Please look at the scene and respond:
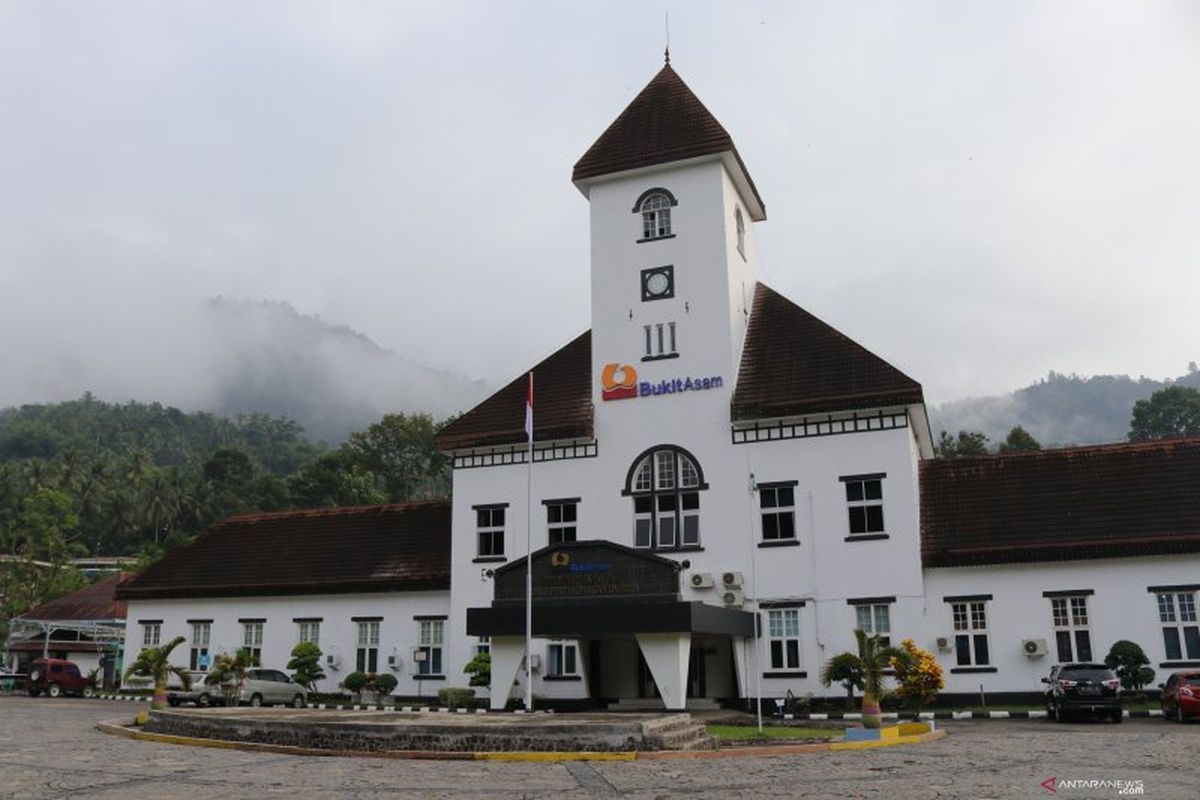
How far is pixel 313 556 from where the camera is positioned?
34344mm

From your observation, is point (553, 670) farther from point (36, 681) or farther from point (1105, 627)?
point (36, 681)

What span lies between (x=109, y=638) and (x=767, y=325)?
113ft

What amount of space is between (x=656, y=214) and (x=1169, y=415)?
216 ft

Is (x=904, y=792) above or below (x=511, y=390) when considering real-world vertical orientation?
below

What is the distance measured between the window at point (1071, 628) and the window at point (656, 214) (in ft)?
47.1

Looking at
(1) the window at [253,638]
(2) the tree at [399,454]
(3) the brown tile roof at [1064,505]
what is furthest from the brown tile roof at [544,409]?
(2) the tree at [399,454]

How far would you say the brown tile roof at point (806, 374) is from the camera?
2695cm

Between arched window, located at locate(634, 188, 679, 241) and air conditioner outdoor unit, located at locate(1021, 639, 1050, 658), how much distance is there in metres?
14.5

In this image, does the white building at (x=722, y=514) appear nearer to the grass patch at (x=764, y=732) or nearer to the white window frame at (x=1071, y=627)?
the white window frame at (x=1071, y=627)

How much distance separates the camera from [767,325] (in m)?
30.9

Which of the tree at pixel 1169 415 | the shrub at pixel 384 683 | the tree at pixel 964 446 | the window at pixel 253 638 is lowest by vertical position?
the shrub at pixel 384 683

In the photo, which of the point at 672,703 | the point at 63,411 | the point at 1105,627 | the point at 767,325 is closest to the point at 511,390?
the point at 767,325

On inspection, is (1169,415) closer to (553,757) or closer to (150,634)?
(150,634)

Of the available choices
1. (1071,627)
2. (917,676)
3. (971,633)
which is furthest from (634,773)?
(1071,627)
